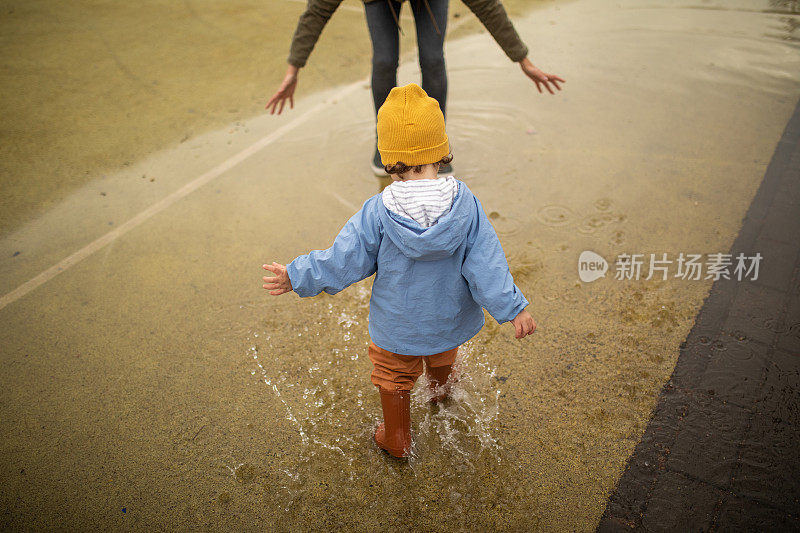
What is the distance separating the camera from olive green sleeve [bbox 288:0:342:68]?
8.69 ft

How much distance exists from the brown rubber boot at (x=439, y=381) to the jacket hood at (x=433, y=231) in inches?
23.0

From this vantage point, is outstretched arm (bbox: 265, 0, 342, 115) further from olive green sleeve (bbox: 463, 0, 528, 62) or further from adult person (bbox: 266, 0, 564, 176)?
olive green sleeve (bbox: 463, 0, 528, 62)

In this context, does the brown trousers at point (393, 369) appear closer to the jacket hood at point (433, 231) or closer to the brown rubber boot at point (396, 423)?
the brown rubber boot at point (396, 423)

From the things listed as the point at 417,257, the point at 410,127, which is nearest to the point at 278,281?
the point at 417,257

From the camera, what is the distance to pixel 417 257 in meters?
1.47

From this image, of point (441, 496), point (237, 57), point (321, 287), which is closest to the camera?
point (321, 287)

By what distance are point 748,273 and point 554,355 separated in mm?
1105

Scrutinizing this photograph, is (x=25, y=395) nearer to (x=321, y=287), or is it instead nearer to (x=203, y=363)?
(x=203, y=363)

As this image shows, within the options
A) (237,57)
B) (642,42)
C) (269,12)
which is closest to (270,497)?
(237,57)

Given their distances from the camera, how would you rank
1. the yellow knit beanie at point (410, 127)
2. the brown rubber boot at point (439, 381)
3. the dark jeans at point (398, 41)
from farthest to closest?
the dark jeans at point (398, 41), the brown rubber boot at point (439, 381), the yellow knit beanie at point (410, 127)

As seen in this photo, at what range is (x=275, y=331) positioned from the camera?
2.34 meters

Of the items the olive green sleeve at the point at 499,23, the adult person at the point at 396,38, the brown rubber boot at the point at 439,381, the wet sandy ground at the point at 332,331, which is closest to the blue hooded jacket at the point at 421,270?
the brown rubber boot at the point at 439,381

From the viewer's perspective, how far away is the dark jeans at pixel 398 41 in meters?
2.78

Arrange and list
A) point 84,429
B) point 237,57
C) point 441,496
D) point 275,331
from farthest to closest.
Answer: point 237,57 → point 275,331 → point 84,429 → point 441,496
